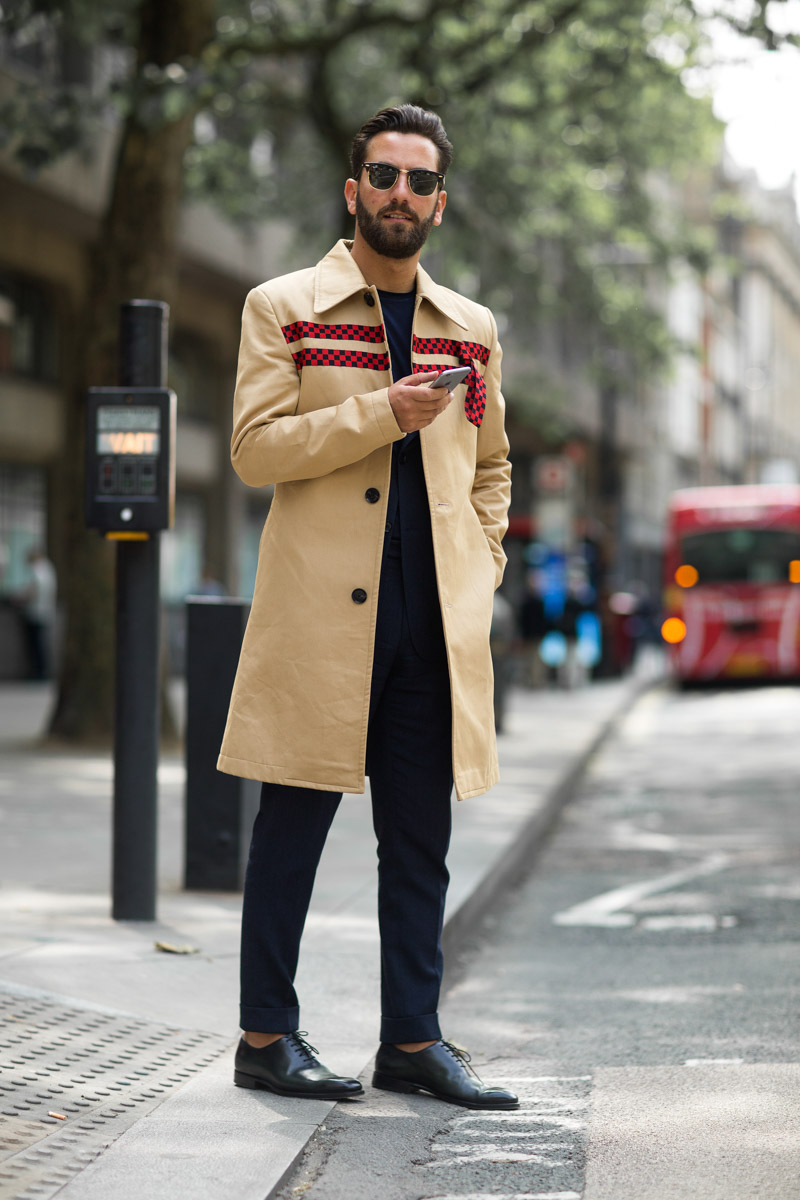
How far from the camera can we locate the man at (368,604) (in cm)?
357

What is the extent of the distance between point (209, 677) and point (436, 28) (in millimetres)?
10038

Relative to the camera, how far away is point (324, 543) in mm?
3586

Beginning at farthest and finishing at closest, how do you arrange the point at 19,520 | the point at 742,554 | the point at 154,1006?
the point at 742,554
the point at 19,520
the point at 154,1006

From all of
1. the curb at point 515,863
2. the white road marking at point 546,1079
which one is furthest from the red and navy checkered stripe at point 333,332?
the curb at point 515,863

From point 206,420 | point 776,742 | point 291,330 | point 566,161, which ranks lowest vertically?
point 776,742

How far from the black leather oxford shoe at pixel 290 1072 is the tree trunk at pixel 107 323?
822cm

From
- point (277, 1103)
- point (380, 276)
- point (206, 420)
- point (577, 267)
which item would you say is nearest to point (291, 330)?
point (380, 276)

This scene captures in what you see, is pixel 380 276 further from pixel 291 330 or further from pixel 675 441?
pixel 675 441

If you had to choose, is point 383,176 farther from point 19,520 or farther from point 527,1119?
point 19,520

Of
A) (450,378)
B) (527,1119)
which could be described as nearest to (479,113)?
(450,378)

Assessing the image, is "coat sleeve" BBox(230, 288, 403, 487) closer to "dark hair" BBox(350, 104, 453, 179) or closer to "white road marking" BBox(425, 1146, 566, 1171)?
"dark hair" BBox(350, 104, 453, 179)

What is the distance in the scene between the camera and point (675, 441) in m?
57.1

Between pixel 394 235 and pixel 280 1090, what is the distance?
6.11 feet

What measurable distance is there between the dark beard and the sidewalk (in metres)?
1.84
